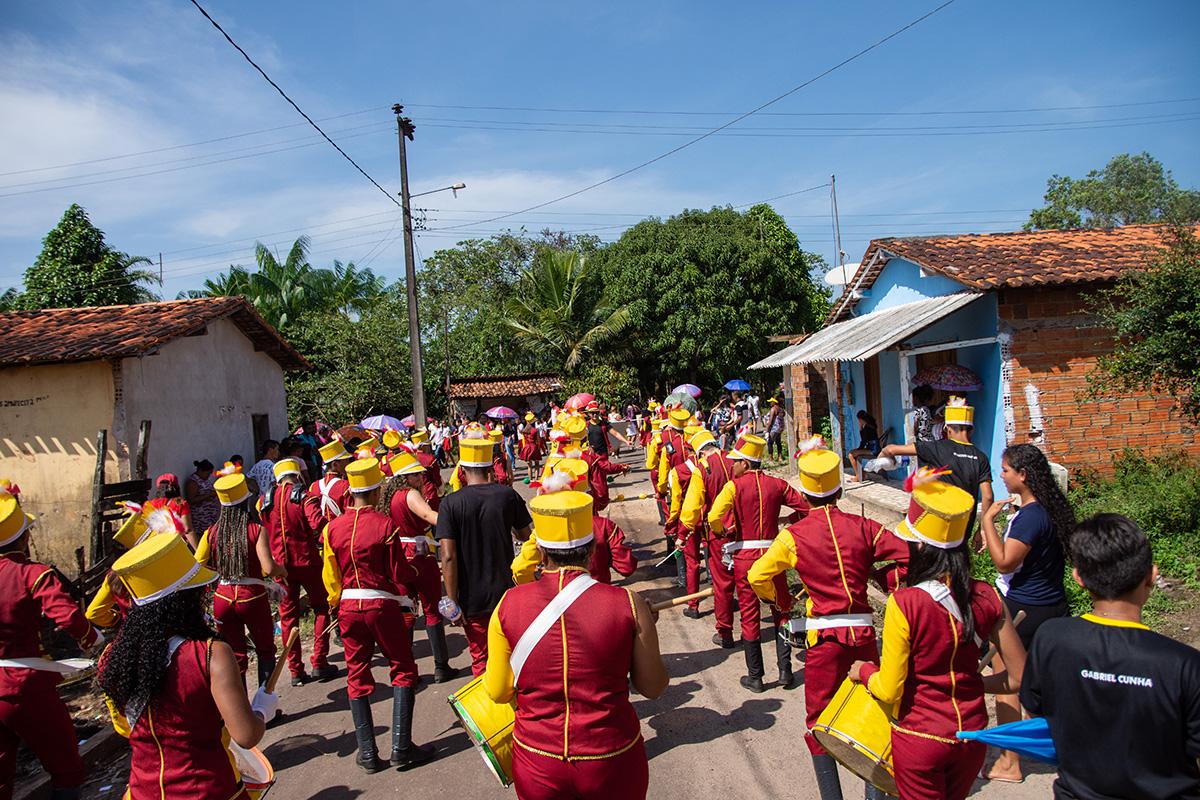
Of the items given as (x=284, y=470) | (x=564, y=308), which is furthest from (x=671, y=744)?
(x=564, y=308)

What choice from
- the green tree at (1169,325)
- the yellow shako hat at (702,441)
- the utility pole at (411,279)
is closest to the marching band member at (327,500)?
the yellow shako hat at (702,441)

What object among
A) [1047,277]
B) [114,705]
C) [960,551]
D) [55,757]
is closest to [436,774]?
[55,757]

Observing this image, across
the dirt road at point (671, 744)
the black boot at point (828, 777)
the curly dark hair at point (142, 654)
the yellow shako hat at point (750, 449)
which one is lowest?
the dirt road at point (671, 744)

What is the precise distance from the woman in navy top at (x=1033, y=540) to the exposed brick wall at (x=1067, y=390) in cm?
624

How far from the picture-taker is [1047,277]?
9.34 metres

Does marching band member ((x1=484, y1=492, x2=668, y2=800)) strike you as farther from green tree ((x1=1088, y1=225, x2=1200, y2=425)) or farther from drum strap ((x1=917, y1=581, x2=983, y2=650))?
green tree ((x1=1088, y1=225, x2=1200, y2=425))

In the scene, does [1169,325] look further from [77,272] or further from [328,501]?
[77,272]

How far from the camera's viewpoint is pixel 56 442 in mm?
11094

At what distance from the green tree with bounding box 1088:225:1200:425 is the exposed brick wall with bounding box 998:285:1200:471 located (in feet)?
5.64

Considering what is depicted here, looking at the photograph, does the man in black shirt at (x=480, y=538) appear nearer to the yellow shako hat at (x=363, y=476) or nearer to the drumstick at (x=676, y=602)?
the yellow shako hat at (x=363, y=476)

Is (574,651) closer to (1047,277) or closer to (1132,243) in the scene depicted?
(1047,277)

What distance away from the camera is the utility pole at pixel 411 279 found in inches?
696

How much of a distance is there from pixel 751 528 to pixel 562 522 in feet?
10.3

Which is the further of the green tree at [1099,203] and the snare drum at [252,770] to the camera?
the green tree at [1099,203]
